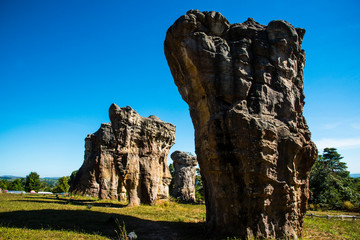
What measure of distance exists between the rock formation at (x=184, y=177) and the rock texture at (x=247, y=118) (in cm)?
1873

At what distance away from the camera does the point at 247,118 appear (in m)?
7.53

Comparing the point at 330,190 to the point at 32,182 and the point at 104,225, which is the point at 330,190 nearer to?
the point at 104,225

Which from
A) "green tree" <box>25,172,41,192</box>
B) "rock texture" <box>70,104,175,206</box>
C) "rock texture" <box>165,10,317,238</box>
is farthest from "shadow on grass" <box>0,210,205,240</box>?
"green tree" <box>25,172,41,192</box>

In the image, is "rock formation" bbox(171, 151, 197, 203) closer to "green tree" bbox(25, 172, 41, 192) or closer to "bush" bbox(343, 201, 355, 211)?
"bush" bbox(343, 201, 355, 211)

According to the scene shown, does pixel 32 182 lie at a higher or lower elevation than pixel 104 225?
lower

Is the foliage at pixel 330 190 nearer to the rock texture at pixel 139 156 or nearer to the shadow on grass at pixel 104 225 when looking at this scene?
the rock texture at pixel 139 156

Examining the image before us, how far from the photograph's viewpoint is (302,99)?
31.0ft

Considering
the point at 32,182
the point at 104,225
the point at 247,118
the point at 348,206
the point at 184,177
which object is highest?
the point at 247,118

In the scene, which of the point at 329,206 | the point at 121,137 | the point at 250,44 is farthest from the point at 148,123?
the point at 329,206

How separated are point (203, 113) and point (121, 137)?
9.33 meters

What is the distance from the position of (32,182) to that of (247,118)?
57431mm

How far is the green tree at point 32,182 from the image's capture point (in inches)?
2020

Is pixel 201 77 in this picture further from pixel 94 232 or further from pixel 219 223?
pixel 94 232

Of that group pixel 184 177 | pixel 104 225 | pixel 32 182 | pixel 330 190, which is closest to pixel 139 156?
pixel 104 225
